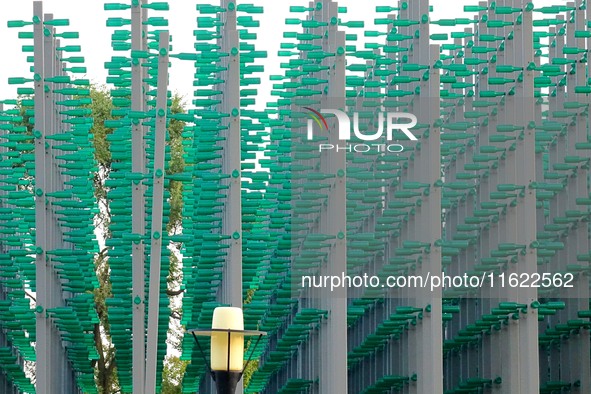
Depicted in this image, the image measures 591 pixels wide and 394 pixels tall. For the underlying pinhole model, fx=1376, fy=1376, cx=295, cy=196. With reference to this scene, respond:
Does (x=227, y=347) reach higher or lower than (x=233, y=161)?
lower

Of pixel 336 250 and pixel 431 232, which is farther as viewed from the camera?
pixel 431 232

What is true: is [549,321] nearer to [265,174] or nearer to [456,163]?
[456,163]

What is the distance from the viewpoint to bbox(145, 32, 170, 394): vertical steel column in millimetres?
13258

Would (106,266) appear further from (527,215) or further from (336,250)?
(527,215)

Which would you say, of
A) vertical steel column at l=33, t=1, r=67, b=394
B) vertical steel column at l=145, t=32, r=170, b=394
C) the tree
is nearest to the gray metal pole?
vertical steel column at l=33, t=1, r=67, b=394

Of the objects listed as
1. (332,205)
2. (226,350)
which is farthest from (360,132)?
(226,350)

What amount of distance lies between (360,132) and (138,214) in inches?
98.7

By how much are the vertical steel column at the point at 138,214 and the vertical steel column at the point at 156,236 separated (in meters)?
0.24

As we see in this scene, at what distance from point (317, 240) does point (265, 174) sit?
1514 mm

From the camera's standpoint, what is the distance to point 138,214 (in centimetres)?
1403

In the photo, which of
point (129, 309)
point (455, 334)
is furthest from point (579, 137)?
point (129, 309)

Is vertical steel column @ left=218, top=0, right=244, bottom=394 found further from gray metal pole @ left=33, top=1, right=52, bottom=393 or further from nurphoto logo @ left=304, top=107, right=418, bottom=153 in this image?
gray metal pole @ left=33, top=1, right=52, bottom=393

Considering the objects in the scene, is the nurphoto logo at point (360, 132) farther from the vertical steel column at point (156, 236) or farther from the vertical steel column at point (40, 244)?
the vertical steel column at point (40, 244)

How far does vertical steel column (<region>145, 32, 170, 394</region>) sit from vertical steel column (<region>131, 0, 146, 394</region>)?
239 mm
